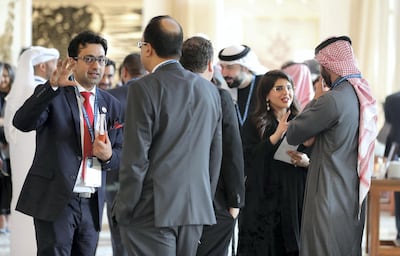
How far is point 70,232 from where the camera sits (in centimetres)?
429

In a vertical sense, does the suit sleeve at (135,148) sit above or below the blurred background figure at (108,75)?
below

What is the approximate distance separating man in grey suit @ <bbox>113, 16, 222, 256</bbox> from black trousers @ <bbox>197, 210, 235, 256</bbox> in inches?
27.5

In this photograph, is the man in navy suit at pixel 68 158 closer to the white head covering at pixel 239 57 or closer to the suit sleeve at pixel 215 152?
the suit sleeve at pixel 215 152

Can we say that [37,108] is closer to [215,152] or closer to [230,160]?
[215,152]

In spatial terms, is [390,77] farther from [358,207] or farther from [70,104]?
[70,104]

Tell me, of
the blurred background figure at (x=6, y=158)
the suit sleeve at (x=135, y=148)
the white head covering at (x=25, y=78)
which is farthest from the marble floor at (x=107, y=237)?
the suit sleeve at (x=135, y=148)

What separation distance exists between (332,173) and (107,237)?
4173 mm

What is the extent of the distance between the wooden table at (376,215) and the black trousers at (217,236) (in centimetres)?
187

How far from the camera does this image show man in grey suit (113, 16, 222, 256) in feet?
12.1

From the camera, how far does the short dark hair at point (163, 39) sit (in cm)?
384

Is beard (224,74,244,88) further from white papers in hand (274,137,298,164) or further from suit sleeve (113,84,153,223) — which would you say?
suit sleeve (113,84,153,223)

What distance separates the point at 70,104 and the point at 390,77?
287 inches

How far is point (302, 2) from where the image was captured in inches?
699

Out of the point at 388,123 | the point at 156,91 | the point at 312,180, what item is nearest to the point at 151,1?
the point at 388,123
